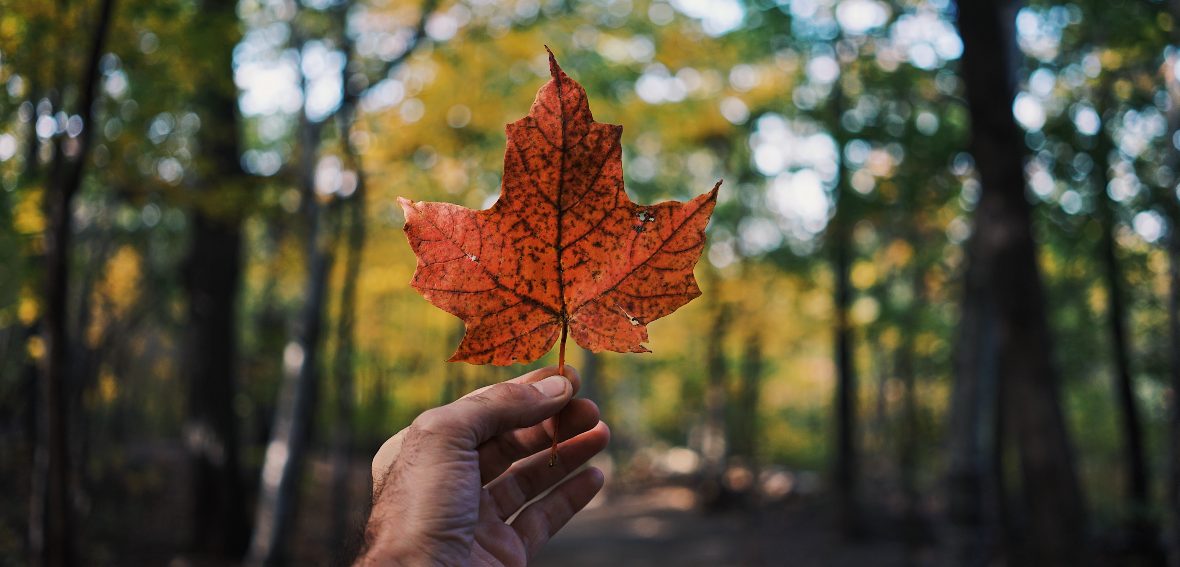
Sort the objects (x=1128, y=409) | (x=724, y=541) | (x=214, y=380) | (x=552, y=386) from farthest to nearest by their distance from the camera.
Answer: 1. (x=724, y=541)
2. (x=1128, y=409)
3. (x=214, y=380)
4. (x=552, y=386)

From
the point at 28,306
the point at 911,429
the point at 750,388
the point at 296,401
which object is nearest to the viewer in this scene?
the point at 28,306

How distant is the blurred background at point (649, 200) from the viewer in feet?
17.3

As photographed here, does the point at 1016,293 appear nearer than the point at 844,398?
Yes

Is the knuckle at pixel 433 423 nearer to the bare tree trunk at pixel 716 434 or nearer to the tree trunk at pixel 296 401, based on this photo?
the tree trunk at pixel 296 401

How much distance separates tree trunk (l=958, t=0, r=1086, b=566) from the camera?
514 centimetres

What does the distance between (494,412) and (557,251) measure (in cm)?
30

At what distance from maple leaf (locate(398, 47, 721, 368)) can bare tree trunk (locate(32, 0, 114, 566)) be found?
3930mm

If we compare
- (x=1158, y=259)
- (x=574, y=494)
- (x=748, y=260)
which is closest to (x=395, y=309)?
(x=748, y=260)

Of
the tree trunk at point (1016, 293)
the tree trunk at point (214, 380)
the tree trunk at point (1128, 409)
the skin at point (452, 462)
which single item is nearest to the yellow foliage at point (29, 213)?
the tree trunk at point (214, 380)

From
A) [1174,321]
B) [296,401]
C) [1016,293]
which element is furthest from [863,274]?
[296,401]

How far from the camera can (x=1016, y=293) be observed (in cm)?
524

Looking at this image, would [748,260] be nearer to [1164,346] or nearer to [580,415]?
[1164,346]

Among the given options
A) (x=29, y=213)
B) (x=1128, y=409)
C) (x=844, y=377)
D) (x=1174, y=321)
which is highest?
(x=29, y=213)

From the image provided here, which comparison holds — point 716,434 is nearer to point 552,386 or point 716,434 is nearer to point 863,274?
point 863,274
